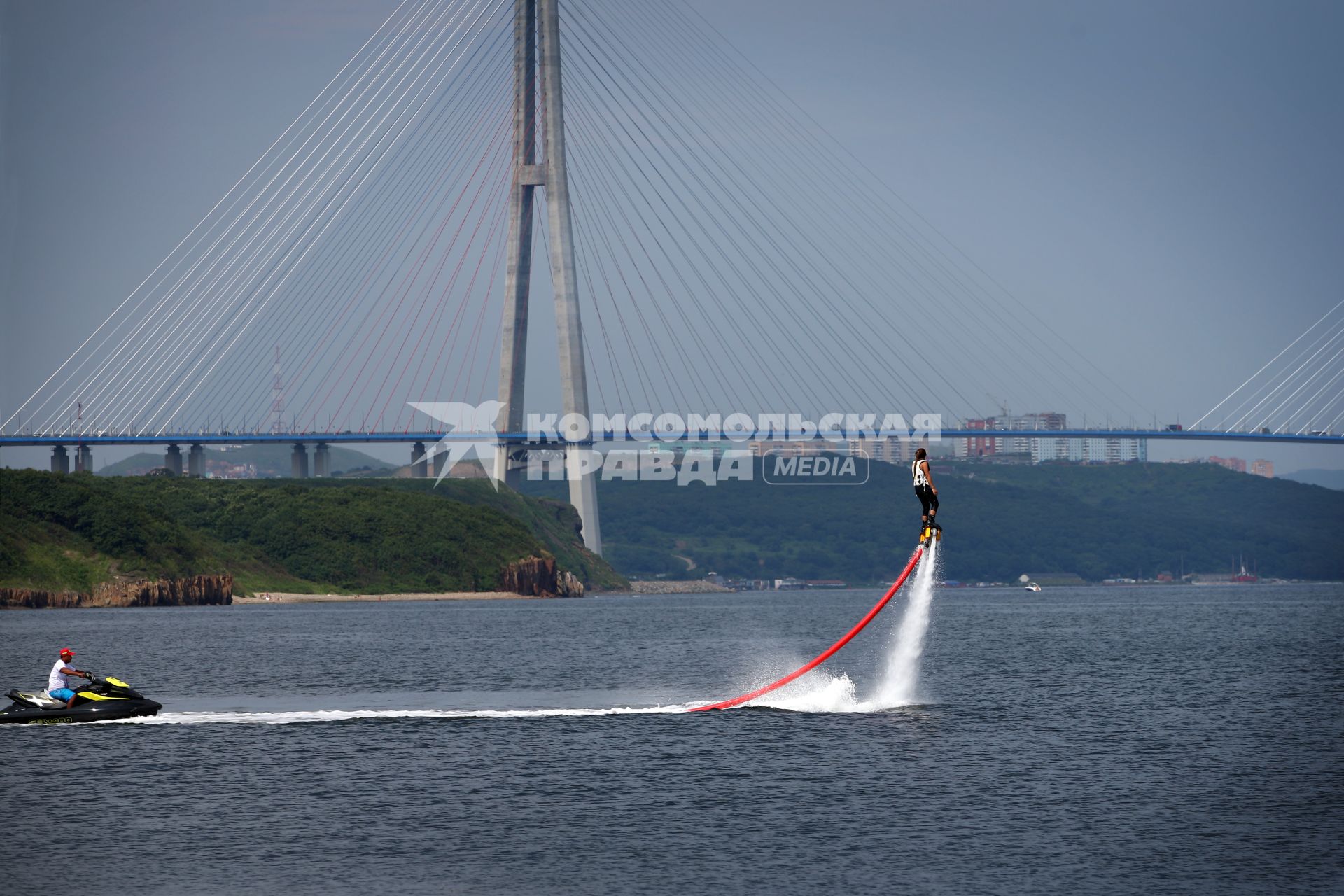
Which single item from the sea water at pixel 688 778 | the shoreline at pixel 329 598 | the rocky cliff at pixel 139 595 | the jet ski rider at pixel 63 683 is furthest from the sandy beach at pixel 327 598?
the jet ski rider at pixel 63 683

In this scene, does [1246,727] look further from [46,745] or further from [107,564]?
[107,564]

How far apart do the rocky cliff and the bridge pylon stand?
3718 cm

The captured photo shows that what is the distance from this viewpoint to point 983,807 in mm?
36688

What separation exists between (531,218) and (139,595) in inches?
2233

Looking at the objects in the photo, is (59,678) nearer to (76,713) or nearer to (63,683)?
(63,683)

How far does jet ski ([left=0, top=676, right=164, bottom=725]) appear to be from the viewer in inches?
2003

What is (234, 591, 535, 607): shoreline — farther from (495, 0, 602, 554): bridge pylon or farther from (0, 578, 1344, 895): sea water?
(0, 578, 1344, 895): sea water

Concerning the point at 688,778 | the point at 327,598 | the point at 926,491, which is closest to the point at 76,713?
the point at 688,778

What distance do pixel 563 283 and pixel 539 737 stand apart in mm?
102955

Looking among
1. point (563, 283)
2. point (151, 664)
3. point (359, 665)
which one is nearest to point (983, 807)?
point (359, 665)

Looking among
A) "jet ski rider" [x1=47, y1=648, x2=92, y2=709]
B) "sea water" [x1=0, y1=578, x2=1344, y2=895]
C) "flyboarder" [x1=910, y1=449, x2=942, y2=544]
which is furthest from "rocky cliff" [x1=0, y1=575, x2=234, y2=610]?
"flyboarder" [x1=910, y1=449, x2=942, y2=544]

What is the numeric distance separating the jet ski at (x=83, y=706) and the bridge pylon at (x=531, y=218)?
10054 centimetres

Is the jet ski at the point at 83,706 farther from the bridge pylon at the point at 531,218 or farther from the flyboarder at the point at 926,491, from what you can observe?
the bridge pylon at the point at 531,218

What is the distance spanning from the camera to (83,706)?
5131cm
